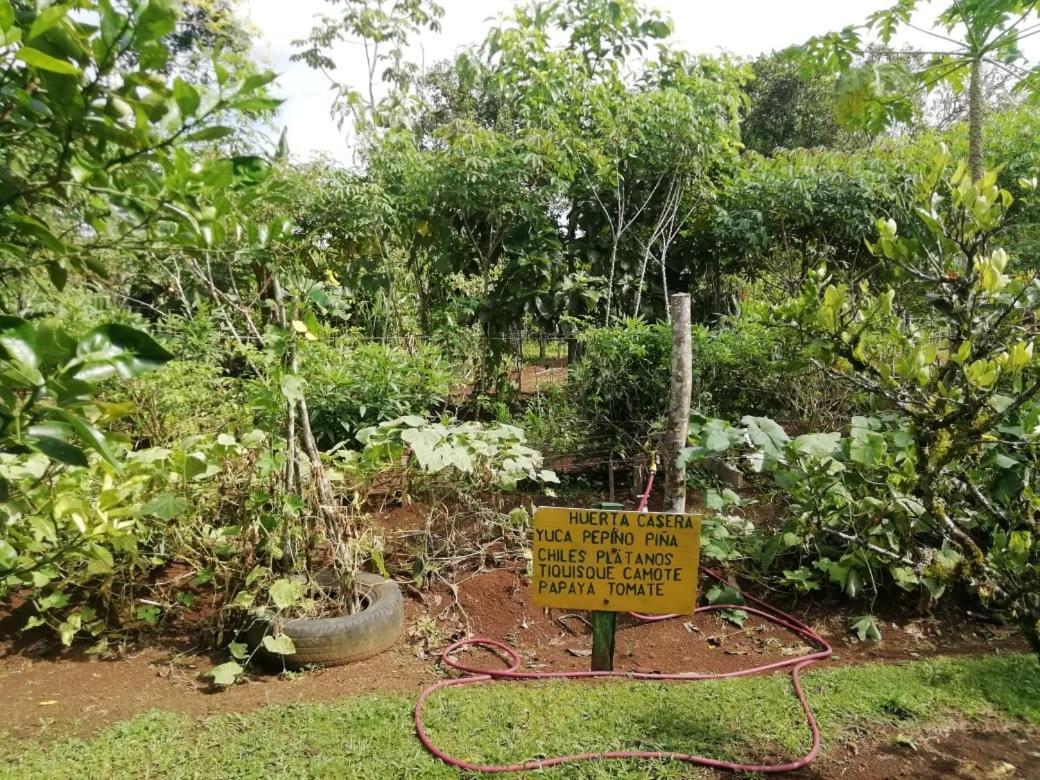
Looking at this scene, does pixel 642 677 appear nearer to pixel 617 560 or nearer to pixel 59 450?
pixel 617 560

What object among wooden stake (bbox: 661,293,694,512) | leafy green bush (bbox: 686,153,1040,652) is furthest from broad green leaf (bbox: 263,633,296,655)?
leafy green bush (bbox: 686,153,1040,652)

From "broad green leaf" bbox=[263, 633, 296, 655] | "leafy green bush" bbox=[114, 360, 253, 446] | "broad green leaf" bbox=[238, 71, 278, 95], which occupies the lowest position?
"broad green leaf" bbox=[263, 633, 296, 655]

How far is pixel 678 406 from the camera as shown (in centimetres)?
367

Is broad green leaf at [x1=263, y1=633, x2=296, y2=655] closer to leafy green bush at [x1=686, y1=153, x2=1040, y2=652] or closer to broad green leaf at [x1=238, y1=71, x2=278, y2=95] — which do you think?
leafy green bush at [x1=686, y1=153, x2=1040, y2=652]

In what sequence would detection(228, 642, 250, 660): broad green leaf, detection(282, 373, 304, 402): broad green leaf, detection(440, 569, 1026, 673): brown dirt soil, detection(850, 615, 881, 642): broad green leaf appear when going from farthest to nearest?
detection(850, 615, 881, 642): broad green leaf, detection(440, 569, 1026, 673): brown dirt soil, detection(228, 642, 250, 660): broad green leaf, detection(282, 373, 304, 402): broad green leaf

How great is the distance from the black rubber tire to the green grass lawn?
0.39m

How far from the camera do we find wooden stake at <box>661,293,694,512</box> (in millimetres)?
3656

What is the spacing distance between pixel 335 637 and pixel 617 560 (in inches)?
53.8

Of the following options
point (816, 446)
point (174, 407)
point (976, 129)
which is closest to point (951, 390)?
point (816, 446)

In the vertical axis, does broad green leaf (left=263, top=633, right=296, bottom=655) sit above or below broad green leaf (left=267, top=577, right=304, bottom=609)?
below

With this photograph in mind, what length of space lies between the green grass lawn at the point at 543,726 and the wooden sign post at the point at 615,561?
0.38 meters

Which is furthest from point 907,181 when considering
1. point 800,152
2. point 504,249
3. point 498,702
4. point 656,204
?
point 498,702

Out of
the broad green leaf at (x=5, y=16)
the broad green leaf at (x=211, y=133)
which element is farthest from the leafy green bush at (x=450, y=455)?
the broad green leaf at (x=5, y=16)

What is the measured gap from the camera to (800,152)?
801 centimetres
